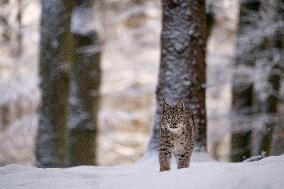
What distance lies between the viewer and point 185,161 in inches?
242

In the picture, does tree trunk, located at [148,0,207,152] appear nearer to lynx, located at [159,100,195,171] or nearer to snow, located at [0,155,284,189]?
lynx, located at [159,100,195,171]

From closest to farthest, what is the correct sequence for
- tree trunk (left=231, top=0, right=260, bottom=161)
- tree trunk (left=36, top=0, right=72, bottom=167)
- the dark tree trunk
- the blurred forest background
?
tree trunk (left=36, top=0, right=72, bottom=167)
the blurred forest background
the dark tree trunk
tree trunk (left=231, top=0, right=260, bottom=161)

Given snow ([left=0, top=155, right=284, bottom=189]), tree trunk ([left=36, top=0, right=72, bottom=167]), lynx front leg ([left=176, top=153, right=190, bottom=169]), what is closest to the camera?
snow ([left=0, top=155, right=284, bottom=189])

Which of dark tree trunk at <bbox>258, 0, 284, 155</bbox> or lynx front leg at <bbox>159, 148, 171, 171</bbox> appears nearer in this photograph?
lynx front leg at <bbox>159, 148, 171, 171</bbox>

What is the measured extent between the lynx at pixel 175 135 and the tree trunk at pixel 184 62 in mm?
2274

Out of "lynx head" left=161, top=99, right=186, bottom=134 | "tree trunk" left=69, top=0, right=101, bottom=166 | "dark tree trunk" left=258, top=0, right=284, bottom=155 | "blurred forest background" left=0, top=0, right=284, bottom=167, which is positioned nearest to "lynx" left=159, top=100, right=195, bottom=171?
"lynx head" left=161, top=99, right=186, bottom=134

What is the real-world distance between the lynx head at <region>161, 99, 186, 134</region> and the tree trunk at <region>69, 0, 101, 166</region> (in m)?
6.08

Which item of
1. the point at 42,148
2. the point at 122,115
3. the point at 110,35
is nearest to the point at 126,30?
the point at 110,35

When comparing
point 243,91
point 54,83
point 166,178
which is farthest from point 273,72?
point 166,178

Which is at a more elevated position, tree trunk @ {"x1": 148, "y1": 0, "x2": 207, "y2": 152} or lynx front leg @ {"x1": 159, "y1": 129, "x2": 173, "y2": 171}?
tree trunk @ {"x1": 148, "y1": 0, "x2": 207, "y2": 152}

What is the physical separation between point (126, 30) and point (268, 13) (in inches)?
162

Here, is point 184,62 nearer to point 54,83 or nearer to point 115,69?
point 54,83

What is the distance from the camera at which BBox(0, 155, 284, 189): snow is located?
4750 millimetres

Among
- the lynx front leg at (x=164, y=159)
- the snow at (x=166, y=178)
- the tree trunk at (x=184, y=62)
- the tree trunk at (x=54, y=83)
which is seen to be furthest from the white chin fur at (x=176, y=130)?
the tree trunk at (x=54, y=83)
